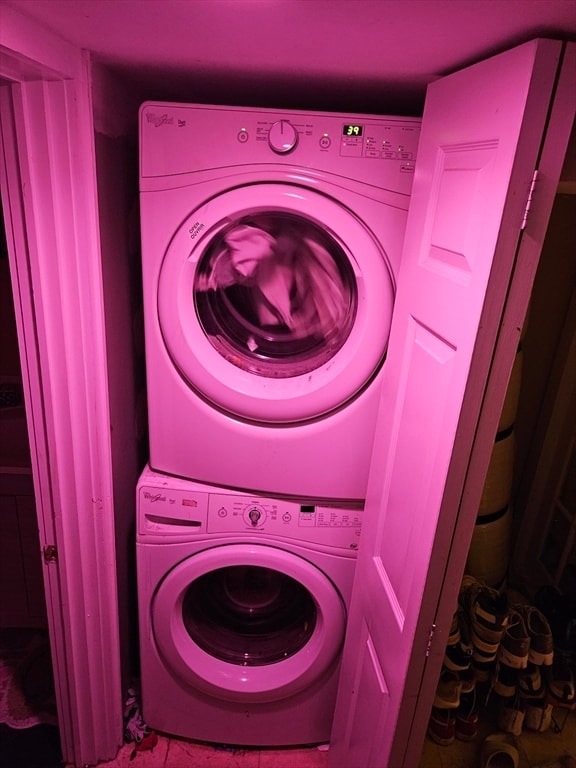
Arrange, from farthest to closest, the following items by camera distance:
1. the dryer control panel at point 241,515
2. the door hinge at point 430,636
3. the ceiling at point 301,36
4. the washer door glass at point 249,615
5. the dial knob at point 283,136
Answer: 1. the washer door glass at point 249,615
2. the dryer control panel at point 241,515
3. the dial knob at point 283,136
4. the door hinge at point 430,636
5. the ceiling at point 301,36

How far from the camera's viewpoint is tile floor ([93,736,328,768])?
1.60 m

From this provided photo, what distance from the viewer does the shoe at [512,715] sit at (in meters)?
1.68

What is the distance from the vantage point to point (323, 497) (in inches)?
55.1

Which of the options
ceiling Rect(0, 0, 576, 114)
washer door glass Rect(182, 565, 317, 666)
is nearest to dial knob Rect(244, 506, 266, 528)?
washer door glass Rect(182, 565, 317, 666)

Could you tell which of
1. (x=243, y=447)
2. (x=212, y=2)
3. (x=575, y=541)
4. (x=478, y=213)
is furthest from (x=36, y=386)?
(x=575, y=541)

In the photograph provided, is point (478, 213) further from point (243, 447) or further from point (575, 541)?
point (575, 541)

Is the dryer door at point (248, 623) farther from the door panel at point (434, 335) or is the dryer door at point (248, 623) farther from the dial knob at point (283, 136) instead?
the dial knob at point (283, 136)

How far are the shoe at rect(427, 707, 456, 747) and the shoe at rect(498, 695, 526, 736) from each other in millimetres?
159

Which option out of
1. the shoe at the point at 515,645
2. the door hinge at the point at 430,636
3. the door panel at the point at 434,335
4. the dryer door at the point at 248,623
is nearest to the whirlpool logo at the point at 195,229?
the door panel at the point at 434,335

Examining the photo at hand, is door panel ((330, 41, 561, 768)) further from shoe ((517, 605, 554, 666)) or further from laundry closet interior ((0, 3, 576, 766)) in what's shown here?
shoe ((517, 605, 554, 666))

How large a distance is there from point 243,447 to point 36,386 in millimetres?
488

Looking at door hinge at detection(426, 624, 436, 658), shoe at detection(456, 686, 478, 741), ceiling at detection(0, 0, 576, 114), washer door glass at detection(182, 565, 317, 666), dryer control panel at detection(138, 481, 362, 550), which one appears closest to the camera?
ceiling at detection(0, 0, 576, 114)

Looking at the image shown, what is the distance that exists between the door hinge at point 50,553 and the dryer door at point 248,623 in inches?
11.0

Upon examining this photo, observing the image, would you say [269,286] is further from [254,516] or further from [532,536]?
[532,536]
